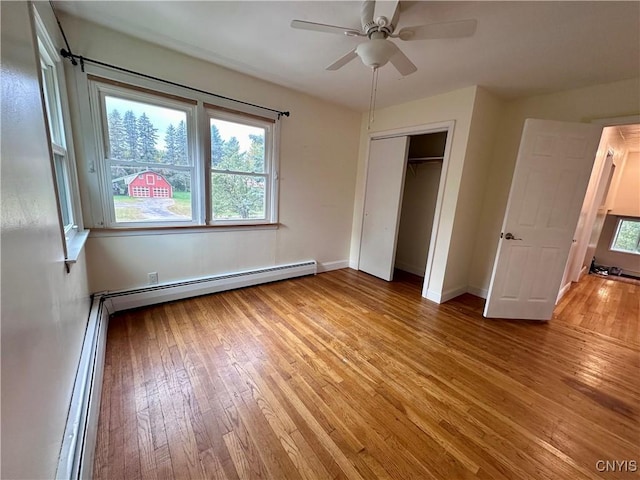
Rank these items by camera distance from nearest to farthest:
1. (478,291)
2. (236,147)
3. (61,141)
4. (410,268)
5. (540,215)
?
(61,141)
(540,215)
(236,147)
(478,291)
(410,268)

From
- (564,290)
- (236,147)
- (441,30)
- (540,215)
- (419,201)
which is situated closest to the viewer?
(441,30)

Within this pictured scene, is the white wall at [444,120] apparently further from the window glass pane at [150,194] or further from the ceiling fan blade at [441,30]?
the window glass pane at [150,194]

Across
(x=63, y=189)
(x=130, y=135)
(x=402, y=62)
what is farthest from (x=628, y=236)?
(x=63, y=189)

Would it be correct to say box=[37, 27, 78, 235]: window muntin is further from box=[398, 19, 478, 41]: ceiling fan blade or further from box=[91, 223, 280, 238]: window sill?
box=[398, 19, 478, 41]: ceiling fan blade

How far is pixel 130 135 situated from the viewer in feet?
7.59

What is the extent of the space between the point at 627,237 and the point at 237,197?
25.9 ft

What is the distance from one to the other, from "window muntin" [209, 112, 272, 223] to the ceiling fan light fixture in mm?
1684

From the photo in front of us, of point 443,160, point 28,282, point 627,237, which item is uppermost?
point 443,160

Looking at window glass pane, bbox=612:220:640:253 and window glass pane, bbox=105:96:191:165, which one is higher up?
window glass pane, bbox=105:96:191:165

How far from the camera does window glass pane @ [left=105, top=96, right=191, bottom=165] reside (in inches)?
88.3

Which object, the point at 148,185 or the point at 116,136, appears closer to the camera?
the point at 116,136

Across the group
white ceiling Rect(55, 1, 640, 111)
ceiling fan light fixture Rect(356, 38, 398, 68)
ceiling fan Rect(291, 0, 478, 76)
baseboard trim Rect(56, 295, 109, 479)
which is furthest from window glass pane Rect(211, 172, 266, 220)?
ceiling fan light fixture Rect(356, 38, 398, 68)

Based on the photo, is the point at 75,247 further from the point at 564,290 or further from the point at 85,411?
the point at 564,290

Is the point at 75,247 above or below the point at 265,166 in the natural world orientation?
below
